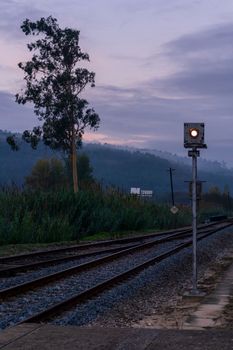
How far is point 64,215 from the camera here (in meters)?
33.4

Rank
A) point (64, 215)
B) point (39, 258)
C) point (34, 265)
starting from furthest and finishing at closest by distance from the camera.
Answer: point (64, 215), point (39, 258), point (34, 265)

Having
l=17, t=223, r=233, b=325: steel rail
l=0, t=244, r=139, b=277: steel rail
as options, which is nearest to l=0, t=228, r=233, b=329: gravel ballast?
l=17, t=223, r=233, b=325: steel rail

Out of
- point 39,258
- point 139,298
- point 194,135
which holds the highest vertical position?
point 194,135

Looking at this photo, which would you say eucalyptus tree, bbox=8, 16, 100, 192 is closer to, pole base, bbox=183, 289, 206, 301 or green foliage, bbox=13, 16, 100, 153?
green foliage, bbox=13, 16, 100, 153

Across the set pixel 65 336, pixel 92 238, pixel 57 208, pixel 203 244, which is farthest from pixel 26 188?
pixel 65 336

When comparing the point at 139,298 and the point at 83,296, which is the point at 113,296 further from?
the point at 83,296

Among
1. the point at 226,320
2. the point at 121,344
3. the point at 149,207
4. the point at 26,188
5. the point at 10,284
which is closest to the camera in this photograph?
the point at 121,344

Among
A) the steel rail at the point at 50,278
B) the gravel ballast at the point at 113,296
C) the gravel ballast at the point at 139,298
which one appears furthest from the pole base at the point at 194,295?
the steel rail at the point at 50,278

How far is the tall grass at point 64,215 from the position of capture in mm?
28344

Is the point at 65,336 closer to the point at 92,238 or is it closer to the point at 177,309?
the point at 177,309

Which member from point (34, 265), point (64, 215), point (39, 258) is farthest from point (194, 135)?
point (64, 215)

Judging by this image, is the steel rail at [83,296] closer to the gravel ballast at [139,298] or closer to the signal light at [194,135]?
the gravel ballast at [139,298]

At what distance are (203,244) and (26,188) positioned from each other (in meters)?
9.73

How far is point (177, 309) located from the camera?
11.8 metres
